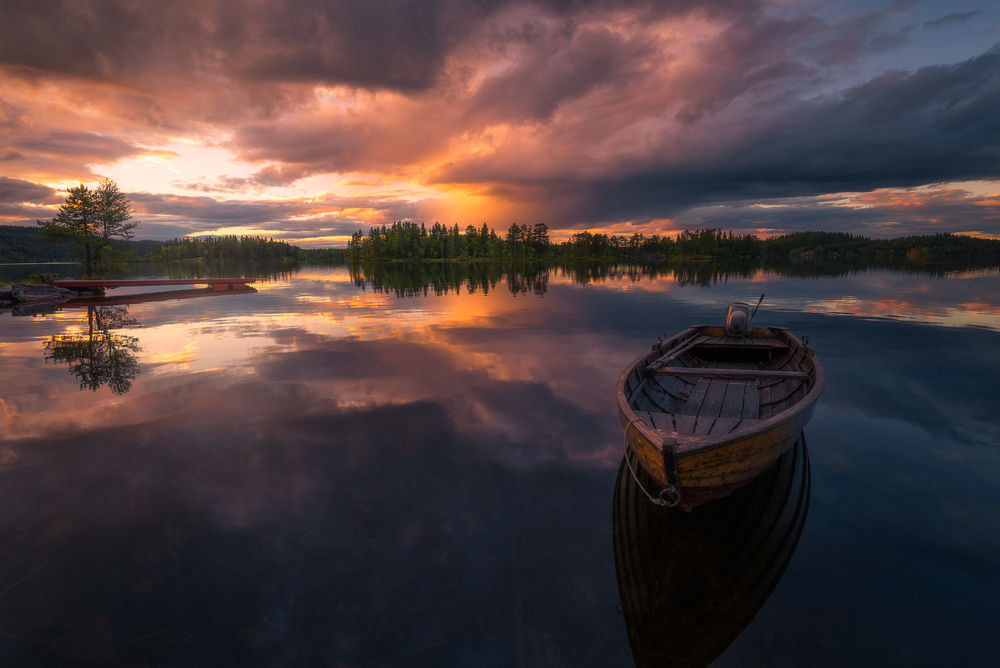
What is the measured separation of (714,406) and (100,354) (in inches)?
919

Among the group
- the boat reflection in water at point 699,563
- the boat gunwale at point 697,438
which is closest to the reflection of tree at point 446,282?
the boat gunwale at point 697,438

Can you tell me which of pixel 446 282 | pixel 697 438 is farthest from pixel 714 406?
pixel 446 282

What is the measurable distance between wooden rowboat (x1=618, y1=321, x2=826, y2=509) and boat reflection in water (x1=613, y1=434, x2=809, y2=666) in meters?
0.66

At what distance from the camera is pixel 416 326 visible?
A: 24.8 m

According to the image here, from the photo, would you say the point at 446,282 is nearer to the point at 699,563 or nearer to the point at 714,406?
the point at 714,406

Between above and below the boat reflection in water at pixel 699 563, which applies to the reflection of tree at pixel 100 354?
above

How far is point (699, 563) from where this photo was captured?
6.07 metres

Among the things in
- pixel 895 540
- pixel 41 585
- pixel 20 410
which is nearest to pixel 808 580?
pixel 895 540

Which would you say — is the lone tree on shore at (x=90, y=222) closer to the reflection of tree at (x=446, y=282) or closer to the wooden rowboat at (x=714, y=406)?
the reflection of tree at (x=446, y=282)

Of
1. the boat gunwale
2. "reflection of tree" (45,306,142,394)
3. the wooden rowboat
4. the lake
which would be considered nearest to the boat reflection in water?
the lake

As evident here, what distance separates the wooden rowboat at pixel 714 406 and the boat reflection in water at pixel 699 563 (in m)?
0.66

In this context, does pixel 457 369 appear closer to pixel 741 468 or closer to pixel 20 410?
pixel 741 468

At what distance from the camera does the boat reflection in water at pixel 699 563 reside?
5.04 metres

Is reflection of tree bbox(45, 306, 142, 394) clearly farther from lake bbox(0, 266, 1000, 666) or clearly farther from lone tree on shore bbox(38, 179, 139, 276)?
lone tree on shore bbox(38, 179, 139, 276)
